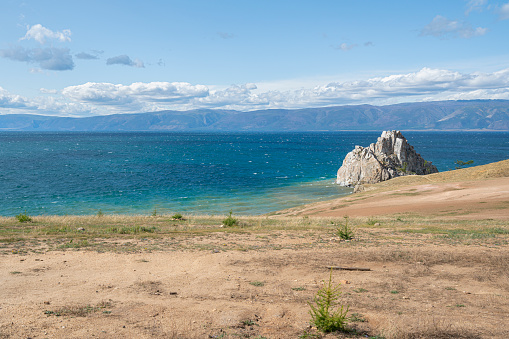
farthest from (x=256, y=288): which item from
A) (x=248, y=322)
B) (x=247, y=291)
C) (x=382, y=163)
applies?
(x=382, y=163)

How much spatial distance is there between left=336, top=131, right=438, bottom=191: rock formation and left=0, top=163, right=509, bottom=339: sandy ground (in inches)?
1966

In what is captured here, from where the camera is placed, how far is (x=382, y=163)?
73188 millimetres

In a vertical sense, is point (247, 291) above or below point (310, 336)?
below

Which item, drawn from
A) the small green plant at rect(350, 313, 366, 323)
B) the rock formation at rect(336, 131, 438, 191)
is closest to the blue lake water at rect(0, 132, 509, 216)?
the rock formation at rect(336, 131, 438, 191)

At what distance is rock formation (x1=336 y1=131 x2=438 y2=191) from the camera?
71.5 meters

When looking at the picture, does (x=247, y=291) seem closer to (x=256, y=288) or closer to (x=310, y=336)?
(x=256, y=288)

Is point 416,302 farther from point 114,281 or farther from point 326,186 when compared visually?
point 326,186

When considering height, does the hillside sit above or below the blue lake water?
above

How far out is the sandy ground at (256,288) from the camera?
1018 cm

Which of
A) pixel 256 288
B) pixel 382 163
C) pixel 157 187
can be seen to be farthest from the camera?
pixel 382 163

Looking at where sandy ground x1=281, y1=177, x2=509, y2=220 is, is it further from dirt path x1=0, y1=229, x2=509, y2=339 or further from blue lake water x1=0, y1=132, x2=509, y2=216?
dirt path x1=0, y1=229, x2=509, y2=339

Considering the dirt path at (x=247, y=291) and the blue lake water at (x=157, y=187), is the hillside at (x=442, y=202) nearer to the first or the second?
the blue lake water at (x=157, y=187)

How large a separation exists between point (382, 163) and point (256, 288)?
64.9 meters

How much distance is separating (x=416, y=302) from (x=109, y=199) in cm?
5393
